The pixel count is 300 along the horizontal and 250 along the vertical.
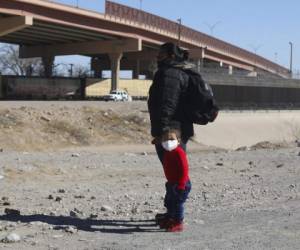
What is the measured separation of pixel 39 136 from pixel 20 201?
77.7 ft

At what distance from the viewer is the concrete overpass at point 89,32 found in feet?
201

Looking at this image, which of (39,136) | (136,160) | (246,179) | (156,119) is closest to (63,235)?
(156,119)

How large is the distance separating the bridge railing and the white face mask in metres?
66.1

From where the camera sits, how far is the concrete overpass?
6119cm

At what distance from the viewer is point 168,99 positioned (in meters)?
6.97

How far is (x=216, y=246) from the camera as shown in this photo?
6.12 metres

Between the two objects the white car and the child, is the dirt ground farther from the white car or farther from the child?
the white car

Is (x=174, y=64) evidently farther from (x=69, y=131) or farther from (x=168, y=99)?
(x=69, y=131)

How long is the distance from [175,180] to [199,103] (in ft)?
2.84

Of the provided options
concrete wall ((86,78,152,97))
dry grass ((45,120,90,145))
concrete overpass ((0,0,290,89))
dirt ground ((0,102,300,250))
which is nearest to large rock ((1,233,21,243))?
dirt ground ((0,102,300,250))

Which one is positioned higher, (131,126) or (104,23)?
(104,23)

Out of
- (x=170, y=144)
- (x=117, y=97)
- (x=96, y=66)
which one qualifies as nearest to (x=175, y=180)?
(x=170, y=144)

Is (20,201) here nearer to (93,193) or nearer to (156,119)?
(93,193)

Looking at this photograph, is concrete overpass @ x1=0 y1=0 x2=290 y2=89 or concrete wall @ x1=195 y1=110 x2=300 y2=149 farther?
concrete overpass @ x1=0 y1=0 x2=290 y2=89
